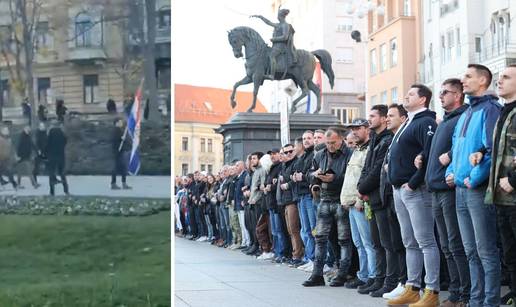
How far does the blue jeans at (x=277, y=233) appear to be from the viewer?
13156 mm

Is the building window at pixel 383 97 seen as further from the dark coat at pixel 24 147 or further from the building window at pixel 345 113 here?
the dark coat at pixel 24 147

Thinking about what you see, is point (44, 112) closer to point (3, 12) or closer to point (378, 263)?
point (3, 12)

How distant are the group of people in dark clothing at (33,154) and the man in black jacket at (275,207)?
9511 millimetres

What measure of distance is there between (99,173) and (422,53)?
57534 mm

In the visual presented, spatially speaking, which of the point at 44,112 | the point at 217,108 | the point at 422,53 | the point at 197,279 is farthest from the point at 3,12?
the point at 217,108

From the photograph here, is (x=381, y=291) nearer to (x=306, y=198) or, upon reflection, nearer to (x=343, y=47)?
(x=306, y=198)

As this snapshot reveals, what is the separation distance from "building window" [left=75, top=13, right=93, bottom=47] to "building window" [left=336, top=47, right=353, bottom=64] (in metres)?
79.1

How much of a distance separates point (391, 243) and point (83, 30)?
17.4 feet

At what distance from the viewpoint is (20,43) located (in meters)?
3.62

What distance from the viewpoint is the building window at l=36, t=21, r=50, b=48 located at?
3635 millimetres

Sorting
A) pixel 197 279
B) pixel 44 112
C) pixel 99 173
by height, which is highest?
pixel 44 112

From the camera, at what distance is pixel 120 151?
361 centimetres

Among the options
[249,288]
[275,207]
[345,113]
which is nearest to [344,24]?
[345,113]

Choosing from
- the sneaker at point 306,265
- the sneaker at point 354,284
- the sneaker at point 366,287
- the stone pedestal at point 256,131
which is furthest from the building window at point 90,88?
the stone pedestal at point 256,131
